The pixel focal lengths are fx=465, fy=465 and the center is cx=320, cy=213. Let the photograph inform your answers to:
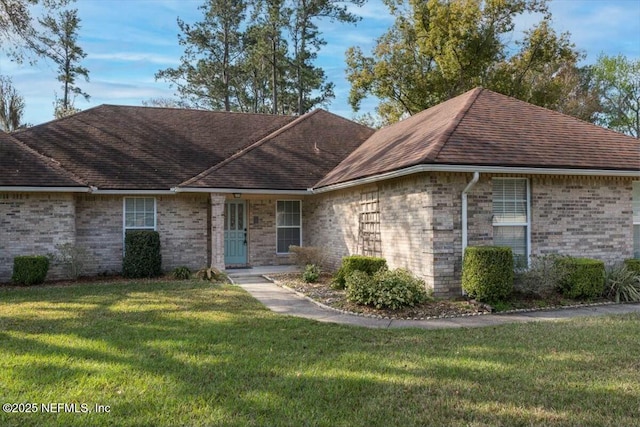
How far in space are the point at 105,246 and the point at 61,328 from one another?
7715mm

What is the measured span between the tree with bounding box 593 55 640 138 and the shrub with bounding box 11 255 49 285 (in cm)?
3977

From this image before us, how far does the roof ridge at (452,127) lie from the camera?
9.56 meters

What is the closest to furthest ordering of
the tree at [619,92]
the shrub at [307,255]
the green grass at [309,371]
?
1. the green grass at [309,371]
2. the shrub at [307,255]
3. the tree at [619,92]

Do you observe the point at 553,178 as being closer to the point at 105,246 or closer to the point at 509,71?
the point at 105,246

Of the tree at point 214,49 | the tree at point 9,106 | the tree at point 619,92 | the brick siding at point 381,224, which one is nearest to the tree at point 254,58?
the tree at point 214,49

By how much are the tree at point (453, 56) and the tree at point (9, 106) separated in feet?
68.7

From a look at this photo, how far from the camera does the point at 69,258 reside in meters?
12.9

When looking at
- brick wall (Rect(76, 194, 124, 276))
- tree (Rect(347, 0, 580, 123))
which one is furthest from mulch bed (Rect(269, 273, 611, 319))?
tree (Rect(347, 0, 580, 123))

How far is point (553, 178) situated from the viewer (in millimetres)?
10609

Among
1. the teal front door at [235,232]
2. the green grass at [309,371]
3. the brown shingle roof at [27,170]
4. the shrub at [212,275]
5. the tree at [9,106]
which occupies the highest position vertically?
the tree at [9,106]

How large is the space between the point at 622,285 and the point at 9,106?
3302 cm

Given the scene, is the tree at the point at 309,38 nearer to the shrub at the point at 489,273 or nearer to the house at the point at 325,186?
the house at the point at 325,186

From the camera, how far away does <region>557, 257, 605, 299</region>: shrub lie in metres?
9.53

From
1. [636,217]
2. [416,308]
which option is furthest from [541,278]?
[636,217]
